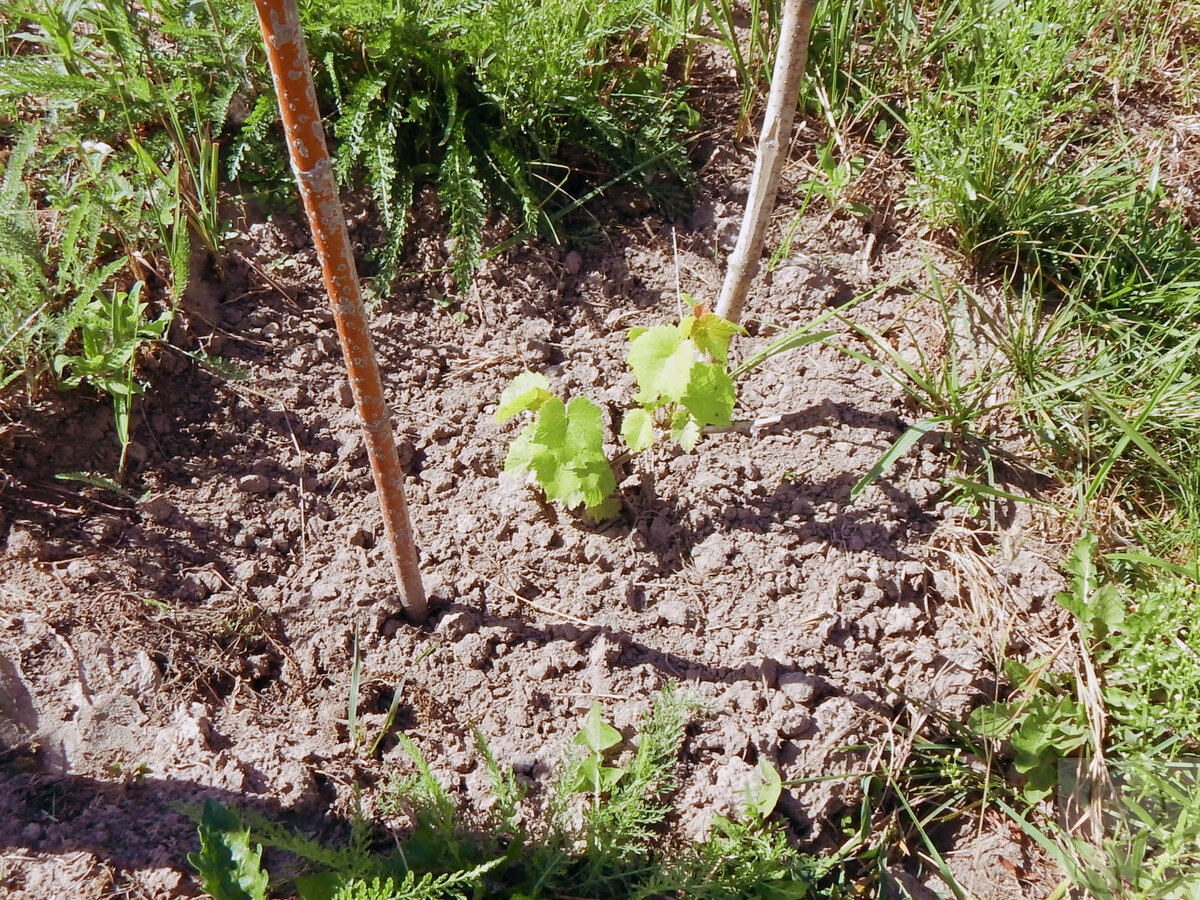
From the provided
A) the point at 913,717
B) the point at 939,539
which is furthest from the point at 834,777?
the point at 939,539

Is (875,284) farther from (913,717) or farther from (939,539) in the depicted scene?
(913,717)

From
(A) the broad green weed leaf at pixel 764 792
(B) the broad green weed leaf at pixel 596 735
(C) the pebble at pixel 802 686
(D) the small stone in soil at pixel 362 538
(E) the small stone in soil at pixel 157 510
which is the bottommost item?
(A) the broad green weed leaf at pixel 764 792

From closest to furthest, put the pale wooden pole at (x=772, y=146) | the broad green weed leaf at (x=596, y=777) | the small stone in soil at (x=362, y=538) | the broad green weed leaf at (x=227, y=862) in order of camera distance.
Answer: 1. the broad green weed leaf at (x=227, y=862)
2. the broad green weed leaf at (x=596, y=777)
3. the pale wooden pole at (x=772, y=146)
4. the small stone in soil at (x=362, y=538)

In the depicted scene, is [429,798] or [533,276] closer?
[429,798]

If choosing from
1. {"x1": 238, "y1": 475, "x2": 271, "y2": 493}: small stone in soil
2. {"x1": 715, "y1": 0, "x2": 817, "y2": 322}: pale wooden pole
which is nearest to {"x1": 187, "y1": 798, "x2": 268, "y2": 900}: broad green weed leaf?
{"x1": 238, "y1": 475, "x2": 271, "y2": 493}: small stone in soil

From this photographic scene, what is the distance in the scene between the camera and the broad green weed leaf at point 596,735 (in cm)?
164

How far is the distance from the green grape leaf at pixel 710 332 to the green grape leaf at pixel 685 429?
0.47 feet

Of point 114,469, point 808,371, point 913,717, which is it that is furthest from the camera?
point 808,371

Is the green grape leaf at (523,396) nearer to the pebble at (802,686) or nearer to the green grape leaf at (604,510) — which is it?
the green grape leaf at (604,510)

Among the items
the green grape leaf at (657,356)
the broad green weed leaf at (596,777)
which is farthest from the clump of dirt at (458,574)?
the green grape leaf at (657,356)

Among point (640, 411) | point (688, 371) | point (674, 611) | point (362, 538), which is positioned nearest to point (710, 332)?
point (688, 371)

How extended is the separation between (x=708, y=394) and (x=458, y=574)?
69 cm

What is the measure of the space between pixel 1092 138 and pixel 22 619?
9.95ft

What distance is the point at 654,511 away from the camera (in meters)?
2.01
